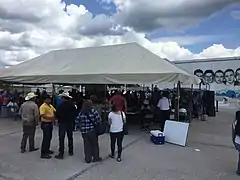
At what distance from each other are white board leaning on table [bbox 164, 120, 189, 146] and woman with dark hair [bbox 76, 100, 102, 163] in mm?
3069

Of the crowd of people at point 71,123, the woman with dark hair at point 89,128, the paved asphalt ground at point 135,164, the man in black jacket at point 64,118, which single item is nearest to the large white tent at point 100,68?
the paved asphalt ground at point 135,164

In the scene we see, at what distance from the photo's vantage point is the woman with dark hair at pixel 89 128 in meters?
6.77

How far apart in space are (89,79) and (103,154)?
14.2 ft

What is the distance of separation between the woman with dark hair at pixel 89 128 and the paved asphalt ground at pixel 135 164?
25 cm

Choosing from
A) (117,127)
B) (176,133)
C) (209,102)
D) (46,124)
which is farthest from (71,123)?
(209,102)

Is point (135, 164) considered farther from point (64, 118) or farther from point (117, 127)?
point (64, 118)

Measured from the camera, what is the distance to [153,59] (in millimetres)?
11625

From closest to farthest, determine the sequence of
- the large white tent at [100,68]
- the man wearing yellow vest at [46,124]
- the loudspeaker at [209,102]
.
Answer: the man wearing yellow vest at [46,124], the large white tent at [100,68], the loudspeaker at [209,102]

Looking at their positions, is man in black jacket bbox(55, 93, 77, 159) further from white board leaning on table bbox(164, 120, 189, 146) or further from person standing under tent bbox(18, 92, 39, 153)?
white board leaning on table bbox(164, 120, 189, 146)

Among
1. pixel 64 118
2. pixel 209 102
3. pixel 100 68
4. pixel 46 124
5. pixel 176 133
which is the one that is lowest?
pixel 176 133

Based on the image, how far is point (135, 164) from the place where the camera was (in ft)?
22.1

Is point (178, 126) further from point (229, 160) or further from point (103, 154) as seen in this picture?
point (103, 154)

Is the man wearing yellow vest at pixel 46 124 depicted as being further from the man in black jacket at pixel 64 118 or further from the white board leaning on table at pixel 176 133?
the white board leaning on table at pixel 176 133

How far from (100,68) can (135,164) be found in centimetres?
579
